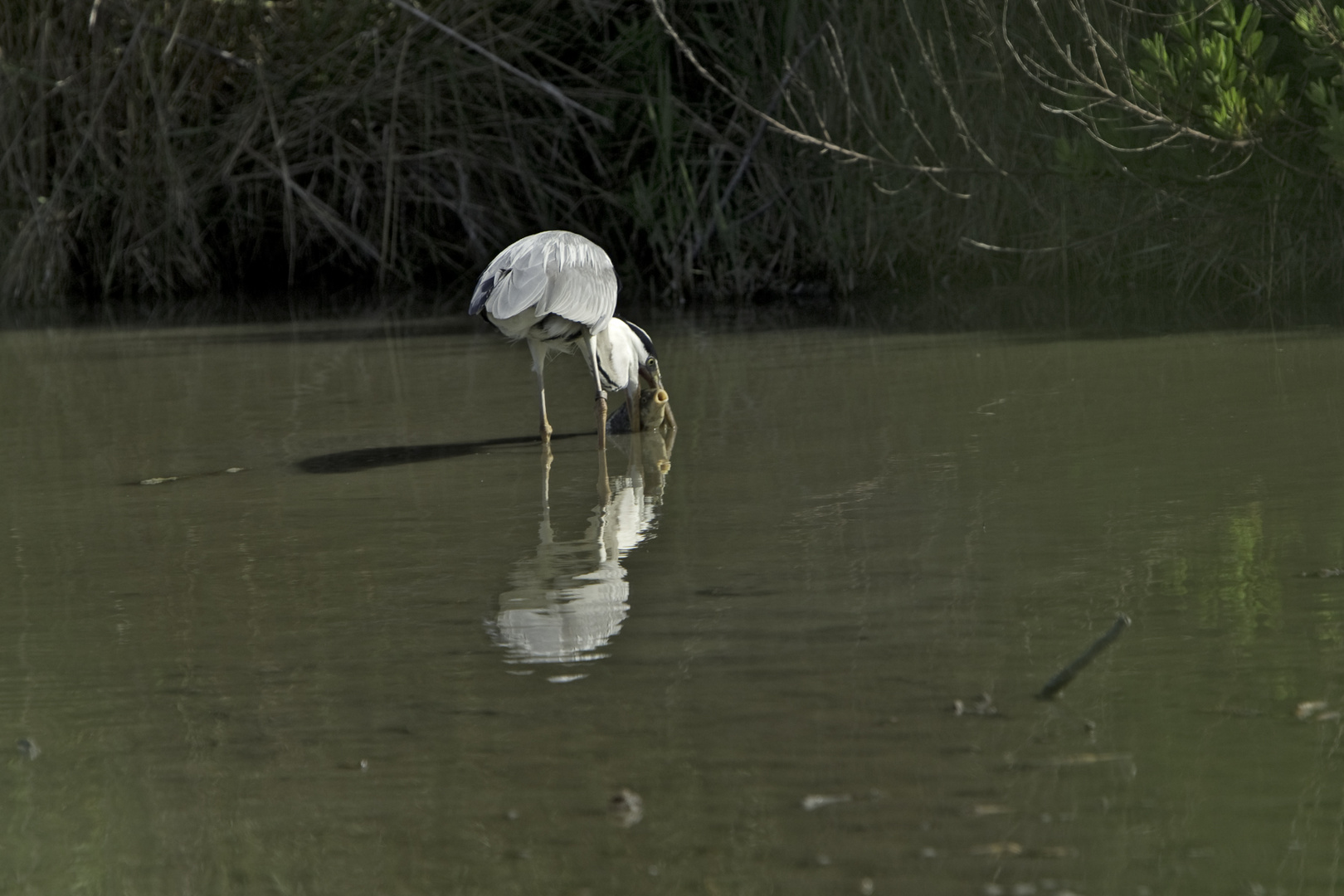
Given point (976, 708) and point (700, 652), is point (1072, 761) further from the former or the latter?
point (700, 652)

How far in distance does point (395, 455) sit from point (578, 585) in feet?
6.90

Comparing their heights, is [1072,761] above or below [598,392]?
below

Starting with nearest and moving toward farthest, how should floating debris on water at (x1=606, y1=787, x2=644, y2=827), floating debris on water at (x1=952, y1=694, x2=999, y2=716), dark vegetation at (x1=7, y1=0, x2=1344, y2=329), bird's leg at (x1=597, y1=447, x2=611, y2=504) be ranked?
floating debris on water at (x1=606, y1=787, x2=644, y2=827) → floating debris on water at (x1=952, y1=694, x2=999, y2=716) → bird's leg at (x1=597, y1=447, x2=611, y2=504) → dark vegetation at (x1=7, y1=0, x2=1344, y2=329)

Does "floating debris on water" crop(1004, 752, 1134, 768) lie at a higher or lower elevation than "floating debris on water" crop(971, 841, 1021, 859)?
higher

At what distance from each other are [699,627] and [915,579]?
581 millimetres

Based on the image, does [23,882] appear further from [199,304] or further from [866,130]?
[199,304]

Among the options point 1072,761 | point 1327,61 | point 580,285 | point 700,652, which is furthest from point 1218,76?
point 1072,761

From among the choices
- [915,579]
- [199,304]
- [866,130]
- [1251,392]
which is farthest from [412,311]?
[915,579]

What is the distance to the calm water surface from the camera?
8.09 ft

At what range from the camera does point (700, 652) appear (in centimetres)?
335

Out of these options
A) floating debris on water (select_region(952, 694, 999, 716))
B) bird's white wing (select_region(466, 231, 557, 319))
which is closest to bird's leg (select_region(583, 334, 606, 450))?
bird's white wing (select_region(466, 231, 557, 319))

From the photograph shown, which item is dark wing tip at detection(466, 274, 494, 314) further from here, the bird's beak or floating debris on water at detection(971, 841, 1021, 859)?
floating debris on water at detection(971, 841, 1021, 859)

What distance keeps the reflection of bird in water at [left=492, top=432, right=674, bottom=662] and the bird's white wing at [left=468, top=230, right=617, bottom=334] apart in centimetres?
82

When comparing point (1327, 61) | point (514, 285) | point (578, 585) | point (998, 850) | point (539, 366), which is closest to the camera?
point (998, 850)
